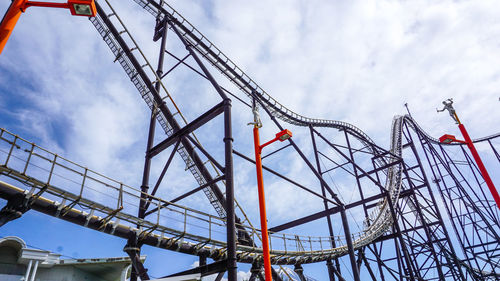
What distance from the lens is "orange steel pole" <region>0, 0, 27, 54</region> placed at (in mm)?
4340

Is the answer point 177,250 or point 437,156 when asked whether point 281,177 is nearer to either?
point 177,250

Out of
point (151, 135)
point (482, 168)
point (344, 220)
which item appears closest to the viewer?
point (482, 168)

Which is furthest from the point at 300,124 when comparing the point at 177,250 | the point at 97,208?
the point at 97,208

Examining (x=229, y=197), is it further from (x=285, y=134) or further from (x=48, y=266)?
(x=48, y=266)

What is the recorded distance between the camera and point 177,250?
10.6 m

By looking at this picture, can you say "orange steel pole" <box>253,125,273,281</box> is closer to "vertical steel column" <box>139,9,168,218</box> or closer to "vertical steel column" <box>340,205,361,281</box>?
"vertical steel column" <box>139,9,168,218</box>

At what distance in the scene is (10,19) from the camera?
4.46 m

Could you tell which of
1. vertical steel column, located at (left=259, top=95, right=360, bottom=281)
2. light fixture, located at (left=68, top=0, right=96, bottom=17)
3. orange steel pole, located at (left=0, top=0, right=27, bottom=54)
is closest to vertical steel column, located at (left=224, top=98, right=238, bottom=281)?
light fixture, located at (left=68, top=0, right=96, bottom=17)

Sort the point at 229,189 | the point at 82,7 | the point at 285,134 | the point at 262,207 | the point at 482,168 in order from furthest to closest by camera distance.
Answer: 1. the point at 229,189
2. the point at 482,168
3. the point at 285,134
4. the point at 262,207
5. the point at 82,7

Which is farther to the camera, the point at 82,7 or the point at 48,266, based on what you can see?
the point at 48,266

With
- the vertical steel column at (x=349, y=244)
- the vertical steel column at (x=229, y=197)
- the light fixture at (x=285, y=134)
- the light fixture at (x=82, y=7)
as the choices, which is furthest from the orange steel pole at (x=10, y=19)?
the vertical steel column at (x=349, y=244)

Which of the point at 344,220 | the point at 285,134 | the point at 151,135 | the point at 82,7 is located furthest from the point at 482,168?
the point at 151,135

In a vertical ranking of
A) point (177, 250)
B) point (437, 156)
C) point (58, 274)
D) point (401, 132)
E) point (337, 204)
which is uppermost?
point (401, 132)

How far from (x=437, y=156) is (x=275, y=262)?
1778cm
